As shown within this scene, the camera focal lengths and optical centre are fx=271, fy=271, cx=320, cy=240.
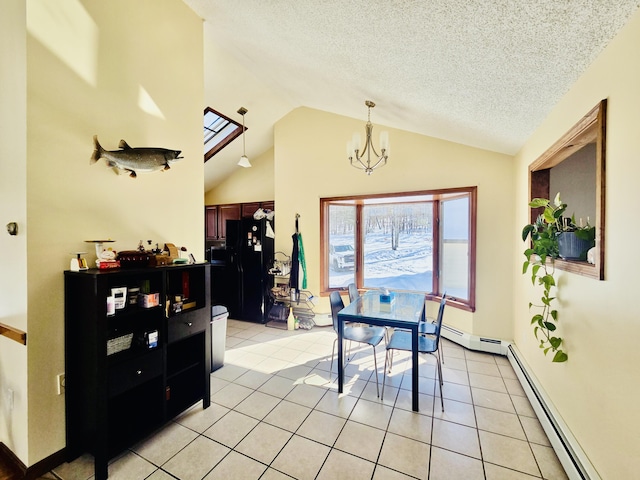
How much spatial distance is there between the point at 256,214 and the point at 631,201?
4.48 meters

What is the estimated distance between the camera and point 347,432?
2.02 meters

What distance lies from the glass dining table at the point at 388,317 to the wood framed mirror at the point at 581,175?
1163 mm

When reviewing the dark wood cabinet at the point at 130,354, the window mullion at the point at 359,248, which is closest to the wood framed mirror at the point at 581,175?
the window mullion at the point at 359,248

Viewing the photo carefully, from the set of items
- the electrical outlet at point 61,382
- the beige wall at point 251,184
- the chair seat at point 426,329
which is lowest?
the chair seat at point 426,329

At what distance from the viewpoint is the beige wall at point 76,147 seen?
64.8 inches

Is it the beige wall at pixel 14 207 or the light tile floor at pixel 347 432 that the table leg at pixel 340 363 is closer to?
the light tile floor at pixel 347 432

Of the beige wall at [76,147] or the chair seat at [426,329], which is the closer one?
the beige wall at [76,147]

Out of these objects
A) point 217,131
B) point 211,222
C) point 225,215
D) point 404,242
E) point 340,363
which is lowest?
point 340,363

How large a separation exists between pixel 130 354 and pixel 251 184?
4.15 metres

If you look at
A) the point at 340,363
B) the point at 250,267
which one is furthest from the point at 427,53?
the point at 250,267

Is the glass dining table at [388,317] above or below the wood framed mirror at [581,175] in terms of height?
below

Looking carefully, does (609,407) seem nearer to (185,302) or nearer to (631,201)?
(631,201)

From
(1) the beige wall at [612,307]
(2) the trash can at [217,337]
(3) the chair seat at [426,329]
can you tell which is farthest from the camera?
(2) the trash can at [217,337]

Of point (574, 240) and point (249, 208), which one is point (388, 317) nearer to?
point (574, 240)
